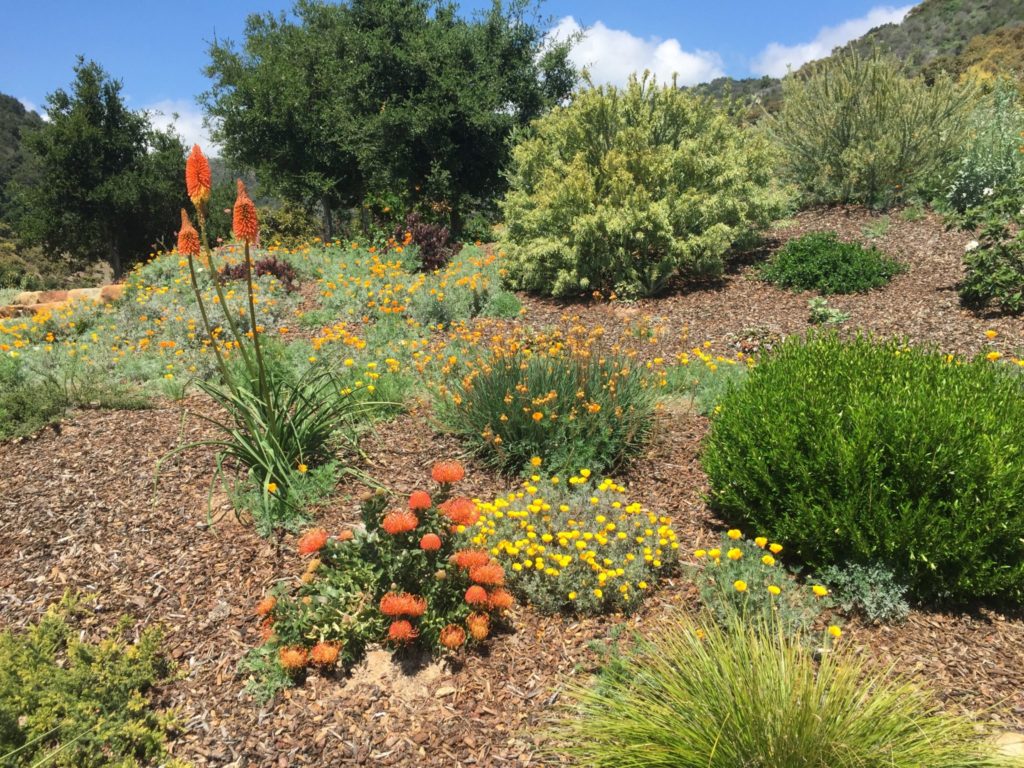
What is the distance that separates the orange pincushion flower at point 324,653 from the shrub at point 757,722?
0.96 m

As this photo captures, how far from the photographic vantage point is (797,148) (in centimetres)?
1240

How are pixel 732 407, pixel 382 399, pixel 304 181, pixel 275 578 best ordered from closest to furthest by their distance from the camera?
1. pixel 275 578
2. pixel 732 407
3. pixel 382 399
4. pixel 304 181

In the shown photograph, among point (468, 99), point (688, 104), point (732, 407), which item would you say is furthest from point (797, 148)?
point (732, 407)

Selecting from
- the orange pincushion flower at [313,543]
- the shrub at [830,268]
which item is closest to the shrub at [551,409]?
the orange pincushion flower at [313,543]

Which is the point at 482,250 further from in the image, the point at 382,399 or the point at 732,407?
the point at 732,407

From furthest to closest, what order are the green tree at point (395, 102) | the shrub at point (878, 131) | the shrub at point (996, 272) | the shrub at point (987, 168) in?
the green tree at point (395, 102), the shrub at point (878, 131), the shrub at point (987, 168), the shrub at point (996, 272)

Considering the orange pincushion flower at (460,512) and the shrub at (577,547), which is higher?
the orange pincushion flower at (460,512)

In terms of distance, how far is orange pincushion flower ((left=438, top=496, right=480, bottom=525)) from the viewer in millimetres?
3059

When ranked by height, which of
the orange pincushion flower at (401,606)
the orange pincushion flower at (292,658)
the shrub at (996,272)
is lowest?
the orange pincushion flower at (292,658)

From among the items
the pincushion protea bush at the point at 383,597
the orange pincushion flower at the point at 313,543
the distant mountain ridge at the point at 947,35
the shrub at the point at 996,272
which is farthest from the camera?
the distant mountain ridge at the point at 947,35

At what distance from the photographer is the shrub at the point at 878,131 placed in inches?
431

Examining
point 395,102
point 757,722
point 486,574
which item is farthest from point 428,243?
point 757,722

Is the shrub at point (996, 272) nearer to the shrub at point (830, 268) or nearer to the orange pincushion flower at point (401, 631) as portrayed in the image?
the shrub at point (830, 268)

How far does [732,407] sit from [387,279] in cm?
641
